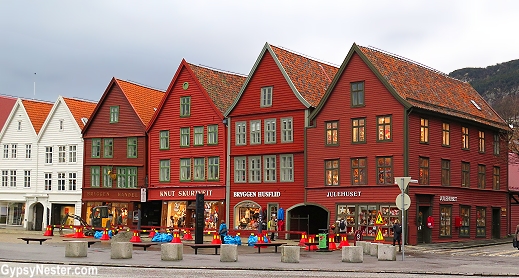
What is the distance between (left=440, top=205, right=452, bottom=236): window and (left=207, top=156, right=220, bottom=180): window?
16265 mm

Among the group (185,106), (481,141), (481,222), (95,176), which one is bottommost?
(481,222)

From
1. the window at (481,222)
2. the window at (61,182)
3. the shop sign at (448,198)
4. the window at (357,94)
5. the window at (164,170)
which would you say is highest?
the window at (357,94)

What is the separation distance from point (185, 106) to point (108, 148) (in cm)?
914

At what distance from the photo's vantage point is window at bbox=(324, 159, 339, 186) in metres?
48.6

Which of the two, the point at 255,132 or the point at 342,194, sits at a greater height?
the point at 255,132

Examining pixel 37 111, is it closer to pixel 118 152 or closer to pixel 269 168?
pixel 118 152

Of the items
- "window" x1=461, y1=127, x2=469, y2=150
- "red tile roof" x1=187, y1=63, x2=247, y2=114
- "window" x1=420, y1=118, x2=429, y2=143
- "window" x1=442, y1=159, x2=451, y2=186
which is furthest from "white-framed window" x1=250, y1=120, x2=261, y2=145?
"window" x1=461, y1=127, x2=469, y2=150

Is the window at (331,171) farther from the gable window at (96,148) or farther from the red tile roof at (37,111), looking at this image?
the red tile roof at (37,111)

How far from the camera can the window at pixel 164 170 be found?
59188mm

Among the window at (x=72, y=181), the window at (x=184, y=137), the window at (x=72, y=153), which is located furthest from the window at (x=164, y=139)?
the window at (x=72, y=181)

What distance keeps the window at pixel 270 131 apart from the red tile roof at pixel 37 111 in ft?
84.4

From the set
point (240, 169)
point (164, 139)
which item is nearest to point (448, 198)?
point (240, 169)

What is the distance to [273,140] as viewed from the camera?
5272cm

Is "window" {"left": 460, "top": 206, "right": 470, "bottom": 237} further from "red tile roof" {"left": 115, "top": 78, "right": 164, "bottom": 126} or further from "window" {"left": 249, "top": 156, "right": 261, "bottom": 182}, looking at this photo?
"red tile roof" {"left": 115, "top": 78, "right": 164, "bottom": 126}
